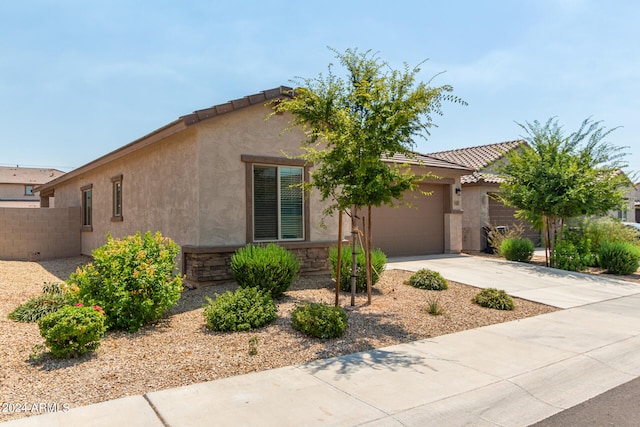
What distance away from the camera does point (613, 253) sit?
1298cm

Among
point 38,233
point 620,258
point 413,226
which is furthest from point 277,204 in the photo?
point 38,233

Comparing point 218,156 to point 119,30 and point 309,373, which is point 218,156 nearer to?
point 119,30

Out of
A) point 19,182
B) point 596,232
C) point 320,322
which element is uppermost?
point 19,182

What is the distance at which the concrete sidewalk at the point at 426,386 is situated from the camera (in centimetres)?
367

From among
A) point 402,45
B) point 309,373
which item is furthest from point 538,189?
point 309,373

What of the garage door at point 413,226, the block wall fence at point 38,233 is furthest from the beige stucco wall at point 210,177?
the block wall fence at point 38,233

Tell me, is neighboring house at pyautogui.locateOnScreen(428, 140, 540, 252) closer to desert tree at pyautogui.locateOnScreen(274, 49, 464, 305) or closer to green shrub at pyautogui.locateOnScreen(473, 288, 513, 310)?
green shrub at pyautogui.locateOnScreen(473, 288, 513, 310)

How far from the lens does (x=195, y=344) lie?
560cm

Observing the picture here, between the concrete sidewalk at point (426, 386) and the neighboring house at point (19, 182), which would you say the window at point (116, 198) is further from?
the neighboring house at point (19, 182)

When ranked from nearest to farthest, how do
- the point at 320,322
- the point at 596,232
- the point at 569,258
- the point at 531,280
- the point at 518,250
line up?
1. the point at 320,322
2. the point at 531,280
3. the point at 569,258
4. the point at 518,250
5. the point at 596,232

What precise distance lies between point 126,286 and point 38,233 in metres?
12.5

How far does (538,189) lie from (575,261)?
2440 millimetres

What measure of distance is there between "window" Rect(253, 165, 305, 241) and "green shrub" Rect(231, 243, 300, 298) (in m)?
1.41

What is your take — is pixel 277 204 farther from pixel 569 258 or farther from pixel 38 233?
pixel 38 233
